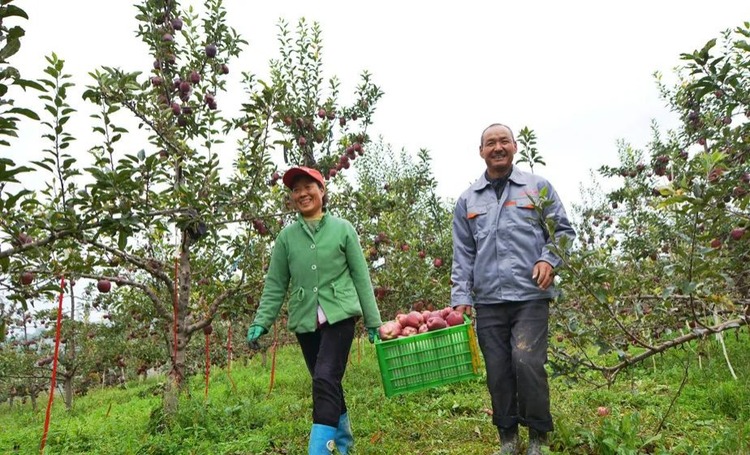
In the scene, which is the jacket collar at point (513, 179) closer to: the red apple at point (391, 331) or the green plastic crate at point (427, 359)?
the green plastic crate at point (427, 359)

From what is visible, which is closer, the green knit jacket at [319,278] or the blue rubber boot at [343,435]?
the green knit jacket at [319,278]

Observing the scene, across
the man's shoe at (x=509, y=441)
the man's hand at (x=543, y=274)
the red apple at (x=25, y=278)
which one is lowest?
the man's shoe at (x=509, y=441)

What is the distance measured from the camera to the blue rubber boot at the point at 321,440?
2.59 meters

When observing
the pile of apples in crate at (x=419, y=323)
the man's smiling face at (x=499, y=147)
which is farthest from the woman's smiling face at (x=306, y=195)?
the pile of apples in crate at (x=419, y=323)

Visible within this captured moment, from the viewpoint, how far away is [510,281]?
2.71 m

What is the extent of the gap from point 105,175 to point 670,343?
8.76 ft

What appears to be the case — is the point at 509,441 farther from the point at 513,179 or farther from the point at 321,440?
the point at 513,179

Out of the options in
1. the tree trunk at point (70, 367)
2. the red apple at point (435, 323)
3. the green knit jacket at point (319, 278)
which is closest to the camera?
the green knit jacket at point (319, 278)

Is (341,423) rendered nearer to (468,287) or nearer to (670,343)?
(468,287)

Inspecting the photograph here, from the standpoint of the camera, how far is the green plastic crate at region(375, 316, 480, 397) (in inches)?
137

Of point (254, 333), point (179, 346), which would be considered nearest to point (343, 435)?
point (254, 333)

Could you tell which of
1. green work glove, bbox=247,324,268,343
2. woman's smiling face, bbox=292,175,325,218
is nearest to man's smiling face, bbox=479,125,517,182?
woman's smiling face, bbox=292,175,325,218

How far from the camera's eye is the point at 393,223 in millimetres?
6812

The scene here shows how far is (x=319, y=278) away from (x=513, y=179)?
1.18 meters
